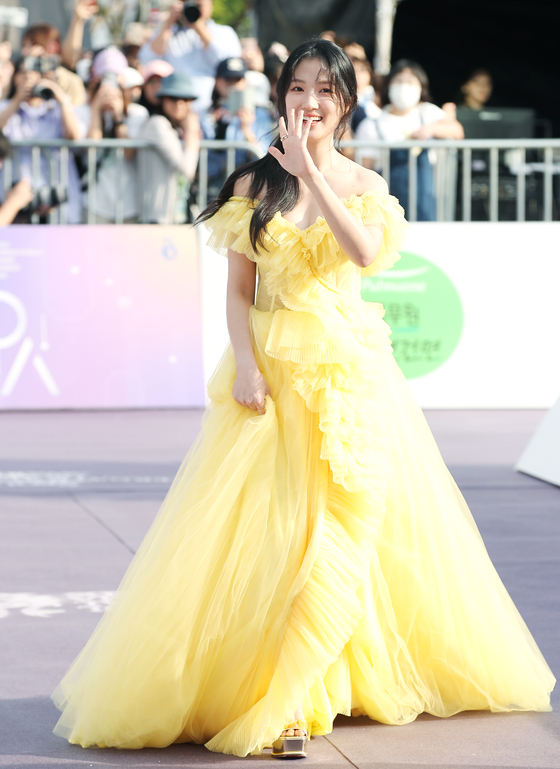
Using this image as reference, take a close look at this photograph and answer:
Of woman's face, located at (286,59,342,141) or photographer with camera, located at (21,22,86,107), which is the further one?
photographer with camera, located at (21,22,86,107)

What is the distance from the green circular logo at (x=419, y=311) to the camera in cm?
986

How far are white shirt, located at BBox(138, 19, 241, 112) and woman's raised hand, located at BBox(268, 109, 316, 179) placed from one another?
823 centimetres

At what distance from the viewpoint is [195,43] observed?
1102cm

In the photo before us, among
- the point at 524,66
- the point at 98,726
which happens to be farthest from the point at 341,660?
the point at 524,66

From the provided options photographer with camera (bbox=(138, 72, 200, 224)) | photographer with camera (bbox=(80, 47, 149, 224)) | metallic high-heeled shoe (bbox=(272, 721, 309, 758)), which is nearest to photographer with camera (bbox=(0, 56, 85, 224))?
photographer with camera (bbox=(80, 47, 149, 224))

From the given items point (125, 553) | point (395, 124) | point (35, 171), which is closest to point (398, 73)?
point (395, 124)

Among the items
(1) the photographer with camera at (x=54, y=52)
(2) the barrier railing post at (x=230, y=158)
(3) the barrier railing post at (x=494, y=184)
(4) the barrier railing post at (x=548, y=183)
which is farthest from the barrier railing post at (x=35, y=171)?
(4) the barrier railing post at (x=548, y=183)

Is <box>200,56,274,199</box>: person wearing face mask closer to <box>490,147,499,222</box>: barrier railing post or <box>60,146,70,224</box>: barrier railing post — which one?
<box>60,146,70,224</box>: barrier railing post

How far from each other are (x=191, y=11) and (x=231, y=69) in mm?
1189

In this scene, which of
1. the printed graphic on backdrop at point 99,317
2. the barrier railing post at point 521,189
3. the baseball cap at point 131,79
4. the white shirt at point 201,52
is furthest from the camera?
the white shirt at point 201,52

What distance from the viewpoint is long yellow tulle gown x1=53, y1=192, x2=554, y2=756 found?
2.96 meters

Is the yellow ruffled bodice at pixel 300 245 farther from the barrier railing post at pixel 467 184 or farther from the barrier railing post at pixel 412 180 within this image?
the barrier railing post at pixel 467 184

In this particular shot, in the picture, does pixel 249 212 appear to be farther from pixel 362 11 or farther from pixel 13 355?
pixel 362 11

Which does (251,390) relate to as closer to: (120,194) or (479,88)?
(120,194)
